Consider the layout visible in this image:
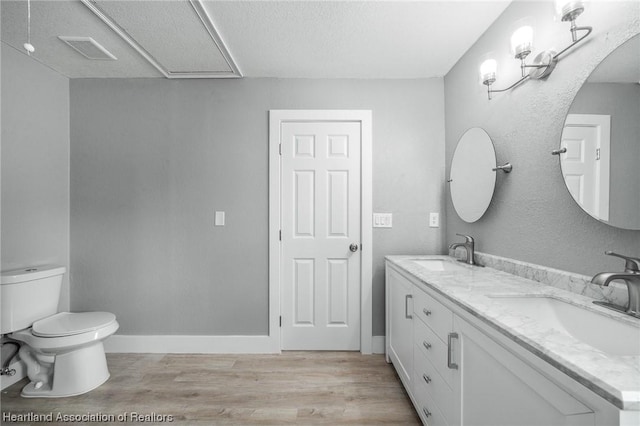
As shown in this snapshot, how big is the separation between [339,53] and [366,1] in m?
0.53

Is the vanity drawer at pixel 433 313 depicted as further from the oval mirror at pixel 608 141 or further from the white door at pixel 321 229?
the white door at pixel 321 229

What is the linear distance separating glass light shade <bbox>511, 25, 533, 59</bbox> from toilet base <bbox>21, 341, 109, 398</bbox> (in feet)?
10.3

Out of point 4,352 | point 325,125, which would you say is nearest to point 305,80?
point 325,125

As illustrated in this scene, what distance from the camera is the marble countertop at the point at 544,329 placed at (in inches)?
22.5

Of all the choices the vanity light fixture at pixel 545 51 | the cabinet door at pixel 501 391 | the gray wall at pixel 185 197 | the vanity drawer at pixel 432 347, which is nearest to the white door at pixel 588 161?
the vanity light fixture at pixel 545 51

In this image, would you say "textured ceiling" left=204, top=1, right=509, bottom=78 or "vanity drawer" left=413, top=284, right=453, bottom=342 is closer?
"vanity drawer" left=413, top=284, right=453, bottom=342

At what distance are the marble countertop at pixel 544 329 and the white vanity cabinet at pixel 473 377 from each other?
0.04 m

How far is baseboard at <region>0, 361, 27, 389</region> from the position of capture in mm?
2006

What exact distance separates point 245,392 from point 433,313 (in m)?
1.39

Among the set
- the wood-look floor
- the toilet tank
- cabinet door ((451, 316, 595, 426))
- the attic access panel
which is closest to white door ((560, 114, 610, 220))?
cabinet door ((451, 316, 595, 426))

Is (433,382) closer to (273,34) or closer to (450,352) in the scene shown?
(450,352)

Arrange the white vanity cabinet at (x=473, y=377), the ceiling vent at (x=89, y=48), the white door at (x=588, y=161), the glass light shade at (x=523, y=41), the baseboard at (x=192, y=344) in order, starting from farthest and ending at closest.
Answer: the baseboard at (x=192, y=344)
the ceiling vent at (x=89, y=48)
the glass light shade at (x=523, y=41)
the white door at (x=588, y=161)
the white vanity cabinet at (x=473, y=377)

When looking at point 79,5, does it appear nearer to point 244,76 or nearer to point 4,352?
point 244,76

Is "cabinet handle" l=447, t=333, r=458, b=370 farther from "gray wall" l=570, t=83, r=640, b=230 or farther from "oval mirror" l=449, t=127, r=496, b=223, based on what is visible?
"oval mirror" l=449, t=127, r=496, b=223
